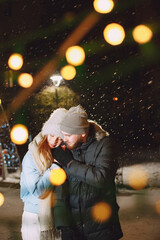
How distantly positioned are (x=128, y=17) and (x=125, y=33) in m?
1.66

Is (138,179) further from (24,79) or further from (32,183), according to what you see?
(24,79)

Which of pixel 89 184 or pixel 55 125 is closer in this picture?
pixel 89 184

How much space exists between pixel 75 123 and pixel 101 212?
0.70m

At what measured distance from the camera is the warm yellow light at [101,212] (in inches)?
89.5

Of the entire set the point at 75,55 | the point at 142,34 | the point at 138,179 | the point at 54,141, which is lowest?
the point at 138,179

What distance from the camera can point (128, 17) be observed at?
79.9 ft

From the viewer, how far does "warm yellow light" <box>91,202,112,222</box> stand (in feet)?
7.46

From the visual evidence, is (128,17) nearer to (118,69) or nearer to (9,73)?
(118,69)

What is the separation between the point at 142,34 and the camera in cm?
2470

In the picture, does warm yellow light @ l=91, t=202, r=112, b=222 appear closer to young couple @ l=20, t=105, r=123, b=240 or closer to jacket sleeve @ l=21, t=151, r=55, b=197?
young couple @ l=20, t=105, r=123, b=240

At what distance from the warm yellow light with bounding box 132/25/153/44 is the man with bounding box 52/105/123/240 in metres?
20.7

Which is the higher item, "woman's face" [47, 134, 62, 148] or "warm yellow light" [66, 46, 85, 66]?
"warm yellow light" [66, 46, 85, 66]

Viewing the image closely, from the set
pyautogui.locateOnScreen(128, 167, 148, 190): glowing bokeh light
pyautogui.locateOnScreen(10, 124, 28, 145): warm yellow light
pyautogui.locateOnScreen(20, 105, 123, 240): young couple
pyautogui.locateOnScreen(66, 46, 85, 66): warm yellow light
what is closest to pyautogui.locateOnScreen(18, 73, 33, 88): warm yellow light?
pyautogui.locateOnScreen(66, 46, 85, 66): warm yellow light

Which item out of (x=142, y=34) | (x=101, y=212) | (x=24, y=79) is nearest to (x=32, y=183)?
(x=101, y=212)
